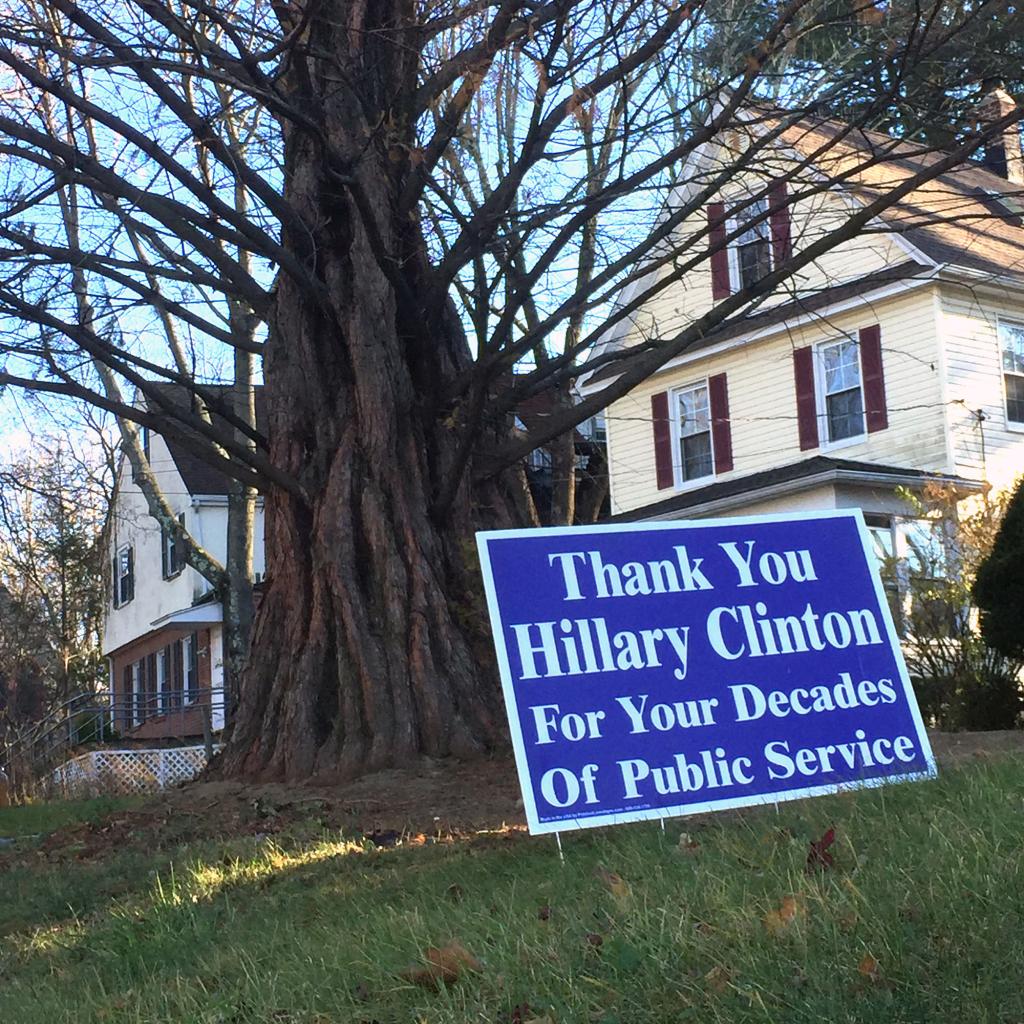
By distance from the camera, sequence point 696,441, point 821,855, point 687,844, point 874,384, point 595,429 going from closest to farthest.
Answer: point 821,855 < point 687,844 < point 874,384 < point 696,441 < point 595,429

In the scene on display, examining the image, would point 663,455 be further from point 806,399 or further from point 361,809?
point 361,809

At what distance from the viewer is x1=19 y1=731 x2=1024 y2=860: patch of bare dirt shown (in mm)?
7250

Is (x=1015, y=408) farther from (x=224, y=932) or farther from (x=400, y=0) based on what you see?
(x=224, y=932)

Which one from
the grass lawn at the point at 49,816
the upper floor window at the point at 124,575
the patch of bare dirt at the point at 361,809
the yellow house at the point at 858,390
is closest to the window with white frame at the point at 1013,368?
the yellow house at the point at 858,390

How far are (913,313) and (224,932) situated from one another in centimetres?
1874

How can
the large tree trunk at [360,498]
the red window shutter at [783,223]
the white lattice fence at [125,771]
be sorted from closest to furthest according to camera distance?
the red window shutter at [783,223], the large tree trunk at [360,498], the white lattice fence at [125,771]

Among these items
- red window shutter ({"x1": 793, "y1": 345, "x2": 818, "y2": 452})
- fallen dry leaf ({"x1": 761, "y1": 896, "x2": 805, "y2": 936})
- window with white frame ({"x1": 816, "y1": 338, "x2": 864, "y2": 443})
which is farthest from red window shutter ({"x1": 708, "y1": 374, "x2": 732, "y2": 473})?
Answer: fallen dry leaf ({"x1": 761, "y1": 896, "x2": 805, "y2": 936})

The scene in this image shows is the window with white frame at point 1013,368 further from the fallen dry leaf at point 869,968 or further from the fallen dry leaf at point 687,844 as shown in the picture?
the fallen dry leaf at point 869,968

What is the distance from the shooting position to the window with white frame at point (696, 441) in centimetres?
2461

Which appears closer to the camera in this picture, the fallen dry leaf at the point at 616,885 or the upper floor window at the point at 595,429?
the fallen dry leaf at the point at 616,885

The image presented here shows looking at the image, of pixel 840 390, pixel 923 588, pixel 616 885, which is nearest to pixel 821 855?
pixel 616 885

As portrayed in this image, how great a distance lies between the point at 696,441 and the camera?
81.7 ft

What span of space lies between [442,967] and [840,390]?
19804mm

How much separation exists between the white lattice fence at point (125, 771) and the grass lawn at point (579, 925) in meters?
9.90
